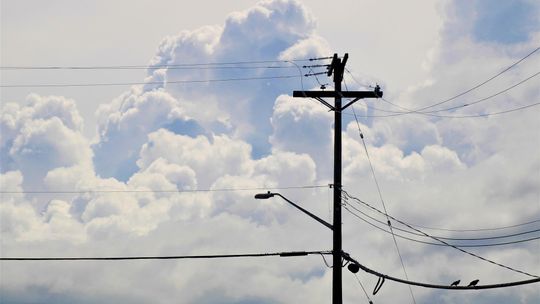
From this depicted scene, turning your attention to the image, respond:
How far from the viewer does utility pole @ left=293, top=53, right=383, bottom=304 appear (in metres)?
23.8

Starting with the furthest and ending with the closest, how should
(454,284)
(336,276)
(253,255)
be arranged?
(253,255) → (336,276) → (454,284)

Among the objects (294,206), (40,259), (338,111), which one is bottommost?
(40,259)

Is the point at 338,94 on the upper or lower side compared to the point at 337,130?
upper

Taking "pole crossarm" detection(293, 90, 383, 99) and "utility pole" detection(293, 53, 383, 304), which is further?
"pole crossarm" detection(293, 90, 383, 99)

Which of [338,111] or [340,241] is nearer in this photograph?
[340,241]

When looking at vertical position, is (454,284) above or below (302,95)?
below

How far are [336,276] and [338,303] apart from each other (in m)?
0.96

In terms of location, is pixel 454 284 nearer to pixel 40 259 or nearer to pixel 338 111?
pixel 338 111

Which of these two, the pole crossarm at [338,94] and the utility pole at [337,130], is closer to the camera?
the utility pole at [337,130]

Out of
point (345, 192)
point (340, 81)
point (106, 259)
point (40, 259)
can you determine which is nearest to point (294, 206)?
point (345, 192)

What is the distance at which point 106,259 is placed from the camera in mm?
26234

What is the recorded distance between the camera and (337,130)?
2561 centimetres

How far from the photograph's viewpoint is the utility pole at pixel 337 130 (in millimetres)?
23812

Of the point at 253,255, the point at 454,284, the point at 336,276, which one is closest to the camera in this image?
the point at 454,284
